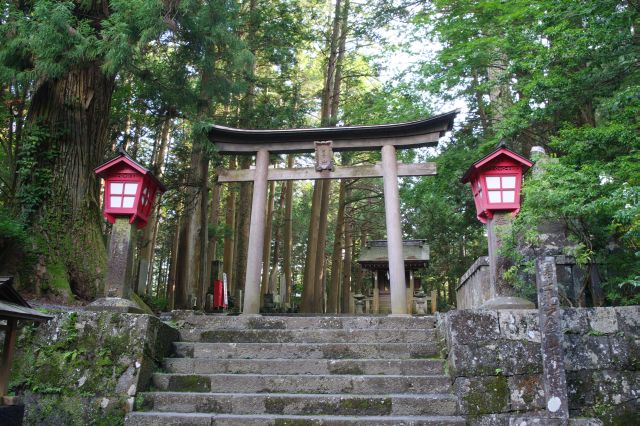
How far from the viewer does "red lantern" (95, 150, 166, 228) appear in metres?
6.19

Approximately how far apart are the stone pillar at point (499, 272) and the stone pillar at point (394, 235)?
212 centimetres

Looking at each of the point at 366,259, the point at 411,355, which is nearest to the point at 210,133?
the point at 411,355

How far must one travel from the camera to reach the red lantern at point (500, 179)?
5.94 m

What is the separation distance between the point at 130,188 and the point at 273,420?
349 centimetres

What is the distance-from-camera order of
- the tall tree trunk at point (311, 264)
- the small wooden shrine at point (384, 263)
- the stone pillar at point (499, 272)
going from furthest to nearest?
1. the small wooden shrine at point (384, 263)
2. the tall tree trunk at point (311, 264)
3. the stone pillar at point (499, 272)

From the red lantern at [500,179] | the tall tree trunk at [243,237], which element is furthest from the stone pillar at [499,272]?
the tall tree trunk at [243,237]

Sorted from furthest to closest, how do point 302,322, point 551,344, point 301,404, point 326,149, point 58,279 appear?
point 326,149
point 58,279
point 302,322
point 301,404
point 551,344

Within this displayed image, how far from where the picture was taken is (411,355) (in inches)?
239

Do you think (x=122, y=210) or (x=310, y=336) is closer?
(x=122, y=210)

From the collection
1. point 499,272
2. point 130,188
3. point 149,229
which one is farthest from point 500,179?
point 149,229

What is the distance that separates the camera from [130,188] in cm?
625

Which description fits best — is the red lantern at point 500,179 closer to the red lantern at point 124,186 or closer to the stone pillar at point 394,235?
the stone pillar at point 394,235

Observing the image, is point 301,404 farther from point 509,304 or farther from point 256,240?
point 256,240

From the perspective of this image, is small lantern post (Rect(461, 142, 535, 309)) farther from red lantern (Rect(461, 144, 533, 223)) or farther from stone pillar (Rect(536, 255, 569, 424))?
stone pillar (Rect(536, 255, 569, 424))
